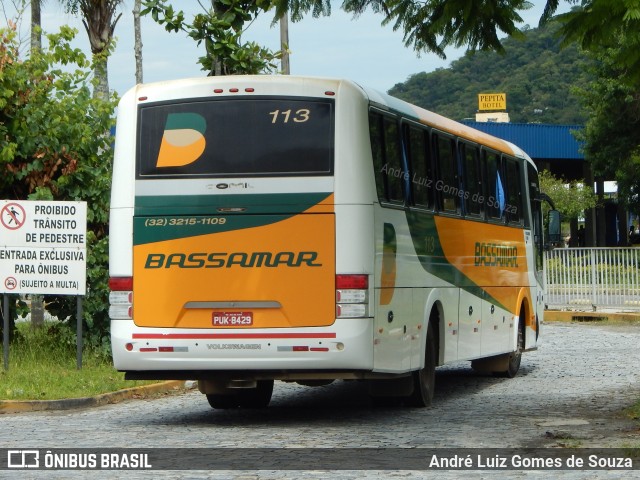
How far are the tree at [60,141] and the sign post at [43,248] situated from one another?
1.73m

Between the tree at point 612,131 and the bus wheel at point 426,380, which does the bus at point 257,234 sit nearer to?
the bus wheel at point 426,380

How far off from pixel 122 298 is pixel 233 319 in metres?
1.18

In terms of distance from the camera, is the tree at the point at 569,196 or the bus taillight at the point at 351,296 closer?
the bus taillight at the point at 351,296

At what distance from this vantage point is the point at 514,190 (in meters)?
19.7

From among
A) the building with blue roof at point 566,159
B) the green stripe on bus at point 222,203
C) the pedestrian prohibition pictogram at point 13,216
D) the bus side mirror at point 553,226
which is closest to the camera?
the green stripe on bus at point 222,203

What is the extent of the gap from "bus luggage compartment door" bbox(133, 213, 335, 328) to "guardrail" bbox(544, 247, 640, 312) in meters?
20.4

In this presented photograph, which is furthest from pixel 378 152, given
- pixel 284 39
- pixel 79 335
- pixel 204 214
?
pixel 284 39

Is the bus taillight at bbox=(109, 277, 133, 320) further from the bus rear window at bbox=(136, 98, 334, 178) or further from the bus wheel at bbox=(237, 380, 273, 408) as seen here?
the bus wheel at bbox=(237, 380, 273, 408)

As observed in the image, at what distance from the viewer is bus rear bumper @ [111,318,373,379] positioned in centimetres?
1252

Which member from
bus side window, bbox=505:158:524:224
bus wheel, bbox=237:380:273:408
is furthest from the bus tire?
bus wheel, bbox=237:380:273:408

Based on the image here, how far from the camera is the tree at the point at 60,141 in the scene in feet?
63.2

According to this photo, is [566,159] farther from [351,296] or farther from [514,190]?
[351,296]

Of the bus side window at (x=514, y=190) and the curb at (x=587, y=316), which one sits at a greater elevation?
the bus side window at (x=514, y=190)

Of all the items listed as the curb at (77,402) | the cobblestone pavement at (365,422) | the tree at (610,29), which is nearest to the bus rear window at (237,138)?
the cobblestone pavement at (365,422)
